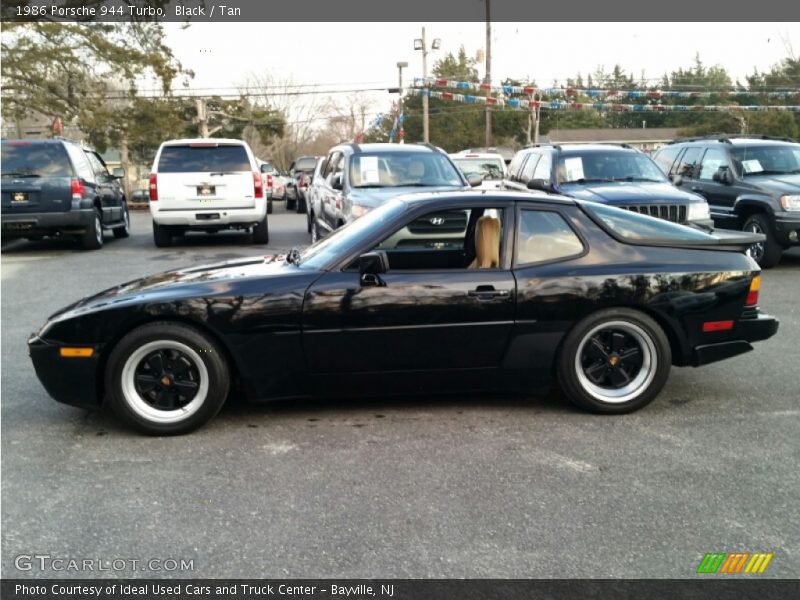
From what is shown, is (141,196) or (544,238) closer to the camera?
(544,238)

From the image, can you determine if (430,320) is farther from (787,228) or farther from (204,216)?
(204,216)

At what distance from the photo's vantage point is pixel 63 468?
392 cm

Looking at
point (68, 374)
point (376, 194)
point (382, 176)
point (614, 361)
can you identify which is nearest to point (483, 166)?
point (382, 176)

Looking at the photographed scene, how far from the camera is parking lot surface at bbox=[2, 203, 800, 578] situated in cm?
303

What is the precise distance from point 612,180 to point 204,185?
22.6 ft

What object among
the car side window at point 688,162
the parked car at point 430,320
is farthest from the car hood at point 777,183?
the parked car at point 430,320

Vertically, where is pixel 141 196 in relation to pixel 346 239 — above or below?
above

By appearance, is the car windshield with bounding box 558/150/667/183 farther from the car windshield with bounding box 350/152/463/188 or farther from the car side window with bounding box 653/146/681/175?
the car side window with bounding box 653/146/681/175

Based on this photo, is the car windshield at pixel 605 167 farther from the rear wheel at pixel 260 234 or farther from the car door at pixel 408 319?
the car door at pixel 408 319

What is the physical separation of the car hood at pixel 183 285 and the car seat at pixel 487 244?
1.14 meters

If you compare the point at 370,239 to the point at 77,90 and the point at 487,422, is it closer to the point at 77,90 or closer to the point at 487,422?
the point at 487,422

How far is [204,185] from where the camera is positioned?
12.9 meters
